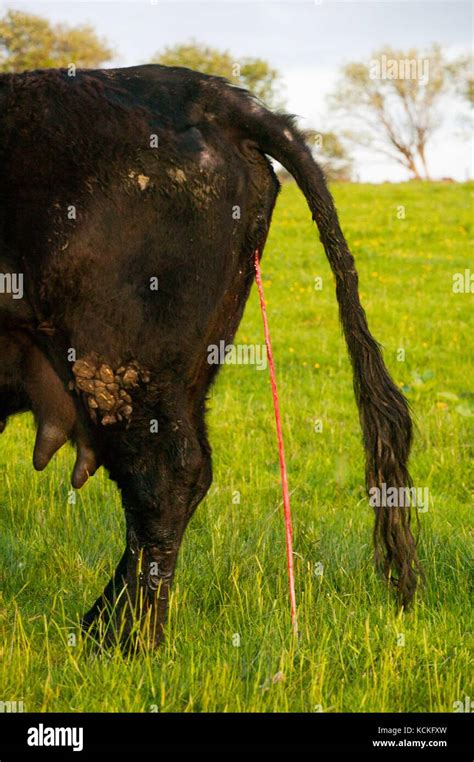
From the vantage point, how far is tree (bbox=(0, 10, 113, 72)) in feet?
104

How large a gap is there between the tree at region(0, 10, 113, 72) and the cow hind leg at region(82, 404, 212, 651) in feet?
83.2

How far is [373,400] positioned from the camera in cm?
446

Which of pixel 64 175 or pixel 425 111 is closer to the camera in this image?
pixel 64 175

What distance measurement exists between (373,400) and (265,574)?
1047 millimetres

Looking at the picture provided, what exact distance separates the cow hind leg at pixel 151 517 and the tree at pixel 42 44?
25.4m

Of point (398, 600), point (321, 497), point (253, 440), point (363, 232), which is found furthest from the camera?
point (363, 232)

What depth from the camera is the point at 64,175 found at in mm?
3939
